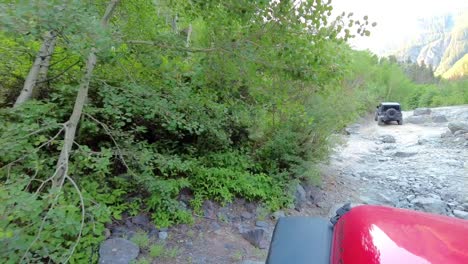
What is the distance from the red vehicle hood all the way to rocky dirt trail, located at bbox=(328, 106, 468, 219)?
4814 millimetres

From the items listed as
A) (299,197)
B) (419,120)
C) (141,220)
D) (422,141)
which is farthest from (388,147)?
(141,220)

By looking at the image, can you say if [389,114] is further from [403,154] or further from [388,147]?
[403,154]

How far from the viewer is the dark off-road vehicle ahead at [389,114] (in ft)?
59.3

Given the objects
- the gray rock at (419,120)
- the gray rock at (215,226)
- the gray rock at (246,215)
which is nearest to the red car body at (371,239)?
the gray rock at (215,226)

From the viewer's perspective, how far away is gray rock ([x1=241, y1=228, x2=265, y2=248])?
13.6 ft

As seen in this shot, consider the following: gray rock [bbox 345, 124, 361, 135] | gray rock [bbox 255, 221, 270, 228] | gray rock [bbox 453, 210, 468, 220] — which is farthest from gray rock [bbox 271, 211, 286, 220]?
gray rock [bbox 345, 124, 361, 135]

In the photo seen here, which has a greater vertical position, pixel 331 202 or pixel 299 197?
pixel 299 197

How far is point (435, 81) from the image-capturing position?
1992 inches

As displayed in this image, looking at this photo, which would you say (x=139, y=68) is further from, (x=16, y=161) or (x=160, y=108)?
(x=16, y=161)

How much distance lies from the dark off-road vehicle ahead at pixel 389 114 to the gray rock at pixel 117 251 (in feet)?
60.8

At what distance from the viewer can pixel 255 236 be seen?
4.22 metres

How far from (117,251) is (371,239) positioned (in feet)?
9.21

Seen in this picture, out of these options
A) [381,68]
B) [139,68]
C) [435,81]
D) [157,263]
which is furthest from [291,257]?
[435,81]

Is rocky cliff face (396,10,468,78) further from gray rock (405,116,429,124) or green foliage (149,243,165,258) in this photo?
green foliage (149,243,165,258)
